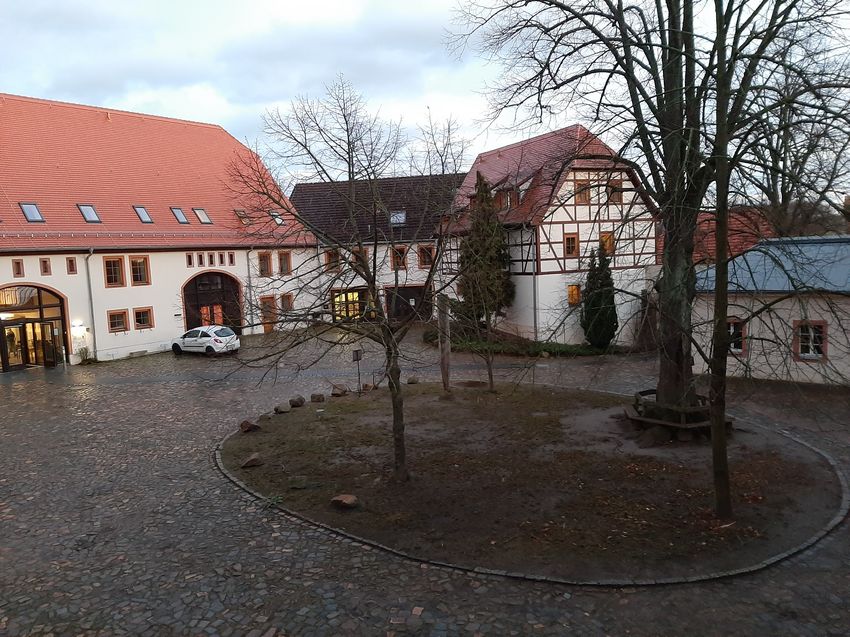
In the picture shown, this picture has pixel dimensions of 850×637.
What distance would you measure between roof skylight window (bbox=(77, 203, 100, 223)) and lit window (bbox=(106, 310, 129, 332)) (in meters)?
4.10

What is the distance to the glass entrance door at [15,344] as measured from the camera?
25.4m

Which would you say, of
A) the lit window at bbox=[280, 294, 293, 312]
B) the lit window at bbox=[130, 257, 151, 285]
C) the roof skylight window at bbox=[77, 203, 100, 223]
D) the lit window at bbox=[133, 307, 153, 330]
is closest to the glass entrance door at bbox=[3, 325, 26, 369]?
Result: the lit window at bbox=[133, 307, 153, 330]

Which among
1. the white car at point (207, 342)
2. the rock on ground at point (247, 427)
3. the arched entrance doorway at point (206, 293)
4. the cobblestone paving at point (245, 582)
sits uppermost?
the arched entrance doorway at point (206, 293)

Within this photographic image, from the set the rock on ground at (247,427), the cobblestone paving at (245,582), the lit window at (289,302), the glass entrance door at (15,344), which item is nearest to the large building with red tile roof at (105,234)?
the glass entrance door at (15,344)

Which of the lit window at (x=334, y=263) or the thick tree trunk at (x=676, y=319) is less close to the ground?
the lit window at (x=334, y=263)

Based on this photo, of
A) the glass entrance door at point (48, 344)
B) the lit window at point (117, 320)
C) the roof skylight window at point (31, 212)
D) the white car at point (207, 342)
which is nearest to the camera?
the roof skylight window at point (31, 212)

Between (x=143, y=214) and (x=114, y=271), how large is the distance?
11.4ft

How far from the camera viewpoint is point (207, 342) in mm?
27828

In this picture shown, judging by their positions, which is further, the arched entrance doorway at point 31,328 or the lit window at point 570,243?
the lit window at point 570,243

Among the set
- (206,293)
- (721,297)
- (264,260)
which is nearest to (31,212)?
(206,293)

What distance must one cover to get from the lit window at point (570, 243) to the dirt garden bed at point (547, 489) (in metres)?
13.2

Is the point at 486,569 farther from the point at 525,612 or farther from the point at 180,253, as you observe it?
the point at 180,253

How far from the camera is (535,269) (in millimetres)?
26891

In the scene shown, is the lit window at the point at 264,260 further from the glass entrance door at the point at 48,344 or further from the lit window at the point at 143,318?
the glass entrance door at the point at 48,344
